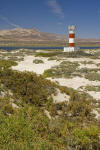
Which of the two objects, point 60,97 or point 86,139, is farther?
point 60,97

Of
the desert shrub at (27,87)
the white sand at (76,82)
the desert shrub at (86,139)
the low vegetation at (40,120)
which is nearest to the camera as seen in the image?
the low vegetation at (40,120)

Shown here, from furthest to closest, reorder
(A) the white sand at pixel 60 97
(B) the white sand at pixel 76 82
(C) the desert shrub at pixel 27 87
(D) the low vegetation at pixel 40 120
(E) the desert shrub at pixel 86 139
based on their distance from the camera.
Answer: (B) the white sand at pixel 76 82, (A) the white sand at pixel 60 97, (C) the desert shrub at pixel 27 87, (E) the desert shrub at pixel 86 139, (D) the low vegetation at pixel 40 120

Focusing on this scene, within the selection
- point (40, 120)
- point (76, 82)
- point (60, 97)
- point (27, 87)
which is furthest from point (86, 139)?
point (76, 82)

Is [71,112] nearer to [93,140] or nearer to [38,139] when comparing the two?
[93,140]

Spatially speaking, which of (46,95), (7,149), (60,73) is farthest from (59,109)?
(60,73)

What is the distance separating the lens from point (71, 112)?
27.1ft

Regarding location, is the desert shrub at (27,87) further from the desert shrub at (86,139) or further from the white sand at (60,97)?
the desert shrub at (86,139)

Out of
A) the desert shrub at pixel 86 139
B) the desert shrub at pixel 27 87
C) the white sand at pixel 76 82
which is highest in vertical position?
the desert shrub at pixel 27 87

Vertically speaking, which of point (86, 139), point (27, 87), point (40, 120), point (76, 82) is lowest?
point (76, 82)

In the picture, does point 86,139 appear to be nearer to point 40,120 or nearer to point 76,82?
point 40,120

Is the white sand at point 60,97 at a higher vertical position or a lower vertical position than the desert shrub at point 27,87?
lower

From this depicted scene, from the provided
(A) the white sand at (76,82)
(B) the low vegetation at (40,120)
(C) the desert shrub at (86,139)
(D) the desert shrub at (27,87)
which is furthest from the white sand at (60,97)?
(A) the white sand at (76,82)

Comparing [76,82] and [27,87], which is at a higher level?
[27,87]

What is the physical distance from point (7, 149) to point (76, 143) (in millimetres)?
2253
